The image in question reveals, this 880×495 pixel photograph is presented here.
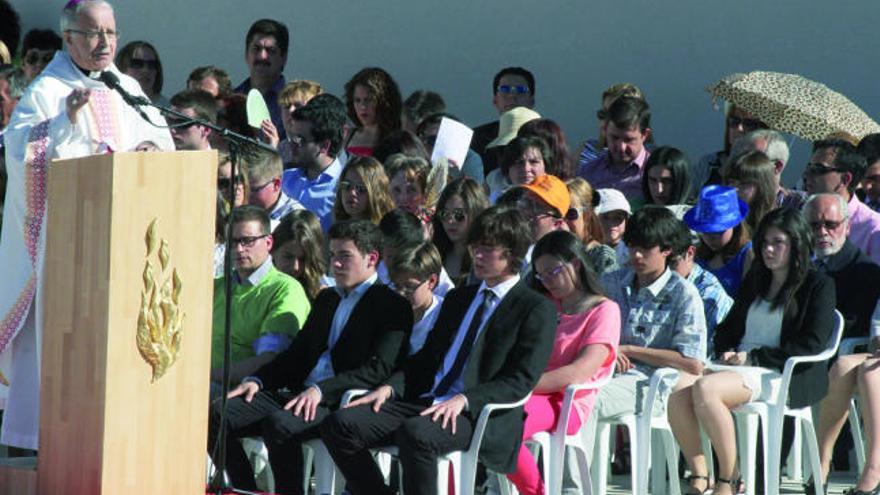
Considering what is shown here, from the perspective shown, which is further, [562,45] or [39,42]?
[39,42]

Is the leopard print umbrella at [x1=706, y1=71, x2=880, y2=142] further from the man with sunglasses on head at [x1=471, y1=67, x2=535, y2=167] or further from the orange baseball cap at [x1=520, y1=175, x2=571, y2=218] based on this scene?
the orange baseball cap at [x1=520, y1=175, x2=571, y2=218]

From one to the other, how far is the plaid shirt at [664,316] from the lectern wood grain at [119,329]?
2.74 meters

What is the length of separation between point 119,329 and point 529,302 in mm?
2237

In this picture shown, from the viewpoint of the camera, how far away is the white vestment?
641 centimetres

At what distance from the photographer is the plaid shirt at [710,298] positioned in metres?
7.92

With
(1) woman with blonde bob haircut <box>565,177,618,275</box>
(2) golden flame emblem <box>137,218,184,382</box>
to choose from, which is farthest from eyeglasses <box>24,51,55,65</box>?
(2) golden flame emblem <box>137,218,184,382</box>

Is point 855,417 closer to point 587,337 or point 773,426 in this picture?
point 773,426

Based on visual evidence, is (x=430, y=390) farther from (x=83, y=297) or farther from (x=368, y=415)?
(x=83, y=297)

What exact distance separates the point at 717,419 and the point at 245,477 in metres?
1.86

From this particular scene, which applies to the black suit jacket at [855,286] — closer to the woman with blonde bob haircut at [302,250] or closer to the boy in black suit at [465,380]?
the boy in black suit at [465,380]

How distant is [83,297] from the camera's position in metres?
5.02

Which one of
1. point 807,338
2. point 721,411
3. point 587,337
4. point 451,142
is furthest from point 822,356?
point 451,142

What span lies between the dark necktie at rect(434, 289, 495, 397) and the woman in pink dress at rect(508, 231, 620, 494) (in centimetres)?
29

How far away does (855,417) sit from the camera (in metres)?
7.83
